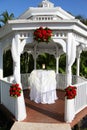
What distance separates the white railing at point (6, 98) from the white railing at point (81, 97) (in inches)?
77.3

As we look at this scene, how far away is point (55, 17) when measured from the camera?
734 cm

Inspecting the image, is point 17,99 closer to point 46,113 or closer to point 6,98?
point 46,113

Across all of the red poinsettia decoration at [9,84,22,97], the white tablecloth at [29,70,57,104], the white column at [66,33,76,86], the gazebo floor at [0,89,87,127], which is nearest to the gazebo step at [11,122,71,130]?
the gazebo floor at [0,89,87,127]

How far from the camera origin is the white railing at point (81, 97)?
6.41 meters

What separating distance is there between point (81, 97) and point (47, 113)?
1283mm

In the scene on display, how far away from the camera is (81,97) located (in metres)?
6.85

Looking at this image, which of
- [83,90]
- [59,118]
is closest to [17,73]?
[59,118]

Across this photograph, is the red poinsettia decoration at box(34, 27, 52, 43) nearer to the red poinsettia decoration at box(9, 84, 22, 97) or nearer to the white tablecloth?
the red poinsettia decoration at box(9, 84, 22, 97)

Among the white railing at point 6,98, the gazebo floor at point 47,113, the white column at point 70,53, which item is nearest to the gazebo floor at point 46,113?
the gazebo floor at point 47,113

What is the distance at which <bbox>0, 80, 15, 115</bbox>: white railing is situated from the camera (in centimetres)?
634

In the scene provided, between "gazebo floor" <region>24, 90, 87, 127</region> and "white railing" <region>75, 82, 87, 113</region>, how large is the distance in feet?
0.55

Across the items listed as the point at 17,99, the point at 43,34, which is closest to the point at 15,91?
the point at 17,99

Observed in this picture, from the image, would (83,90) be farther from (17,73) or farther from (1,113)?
(1,113)

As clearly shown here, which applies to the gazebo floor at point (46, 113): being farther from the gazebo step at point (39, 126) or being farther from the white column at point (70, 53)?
the white column at point (70, 53)
